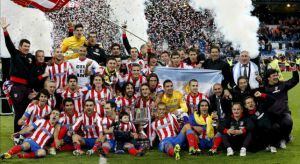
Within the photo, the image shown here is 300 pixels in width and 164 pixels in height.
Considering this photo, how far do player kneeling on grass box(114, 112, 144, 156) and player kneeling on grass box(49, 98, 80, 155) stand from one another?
2.50ft

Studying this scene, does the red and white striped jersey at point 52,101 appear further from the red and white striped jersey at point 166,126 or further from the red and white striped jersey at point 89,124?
the red and white striped jersey at point 166,126

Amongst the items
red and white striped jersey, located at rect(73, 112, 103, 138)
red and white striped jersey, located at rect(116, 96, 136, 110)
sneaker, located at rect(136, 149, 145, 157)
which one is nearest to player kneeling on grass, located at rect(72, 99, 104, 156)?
red and white striped jersey, located at rect(73, 112, 103, 138)

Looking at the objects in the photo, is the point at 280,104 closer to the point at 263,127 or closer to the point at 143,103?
the point at 263,127

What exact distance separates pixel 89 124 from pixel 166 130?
116 centimetres

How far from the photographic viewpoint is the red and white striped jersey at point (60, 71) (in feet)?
28.5

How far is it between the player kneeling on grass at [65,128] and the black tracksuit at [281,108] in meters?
Result: 2.97

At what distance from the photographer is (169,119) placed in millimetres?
7898

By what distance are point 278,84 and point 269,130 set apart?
2.91 ft

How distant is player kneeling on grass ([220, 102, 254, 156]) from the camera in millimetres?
7434

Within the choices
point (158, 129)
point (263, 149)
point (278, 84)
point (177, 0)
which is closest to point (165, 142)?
point (158, 129)

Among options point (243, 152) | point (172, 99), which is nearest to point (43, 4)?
point (172, 99)

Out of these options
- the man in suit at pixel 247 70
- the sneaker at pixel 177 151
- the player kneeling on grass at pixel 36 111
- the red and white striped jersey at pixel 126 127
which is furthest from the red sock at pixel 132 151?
the man in suit at pixel 247 70

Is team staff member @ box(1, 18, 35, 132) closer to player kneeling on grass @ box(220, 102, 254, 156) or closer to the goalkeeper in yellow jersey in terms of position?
the goalkeeper in yellow jersey

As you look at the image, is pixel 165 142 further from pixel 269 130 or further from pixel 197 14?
pixel 197 14
